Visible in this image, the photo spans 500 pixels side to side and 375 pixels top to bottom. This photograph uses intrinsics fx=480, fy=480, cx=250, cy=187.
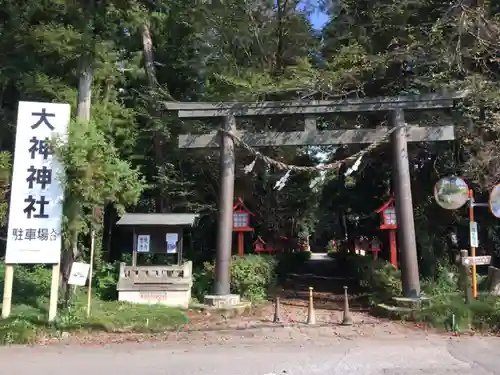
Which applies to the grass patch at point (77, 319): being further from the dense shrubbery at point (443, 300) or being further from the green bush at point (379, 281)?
the green bush at point (379, 281)

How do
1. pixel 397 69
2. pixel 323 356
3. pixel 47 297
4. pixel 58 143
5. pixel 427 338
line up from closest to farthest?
pixel 323 356 < pixel 427 338 < pixel 58 143 < pixel 47 297 < pixel 397 69

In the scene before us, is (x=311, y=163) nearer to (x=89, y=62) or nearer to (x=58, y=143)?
(x=89, y=62)

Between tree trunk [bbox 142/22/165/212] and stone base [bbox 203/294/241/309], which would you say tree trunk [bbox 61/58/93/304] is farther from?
tree trunk [bbox 142/22/165/212]

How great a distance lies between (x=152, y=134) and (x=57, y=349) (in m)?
11.9

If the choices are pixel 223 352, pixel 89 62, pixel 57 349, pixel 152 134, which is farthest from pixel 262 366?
pixel 152 134

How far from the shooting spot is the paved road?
294 inches

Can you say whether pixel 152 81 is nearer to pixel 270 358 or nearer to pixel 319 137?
pixel 319 137

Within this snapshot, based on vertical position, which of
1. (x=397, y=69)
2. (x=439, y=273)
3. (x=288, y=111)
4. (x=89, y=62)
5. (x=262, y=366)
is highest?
(x=397, y=69)

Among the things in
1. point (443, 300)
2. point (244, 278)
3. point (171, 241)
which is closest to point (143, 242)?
point (171, 241)

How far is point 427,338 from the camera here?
386 inches

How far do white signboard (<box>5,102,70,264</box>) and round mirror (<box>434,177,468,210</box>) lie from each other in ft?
29.8

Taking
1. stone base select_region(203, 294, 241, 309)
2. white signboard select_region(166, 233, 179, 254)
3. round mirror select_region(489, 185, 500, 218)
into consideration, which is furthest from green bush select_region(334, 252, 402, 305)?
white signboard select_region(166, 233, 179, 254)

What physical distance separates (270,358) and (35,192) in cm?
630

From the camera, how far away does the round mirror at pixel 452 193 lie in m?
11.8
